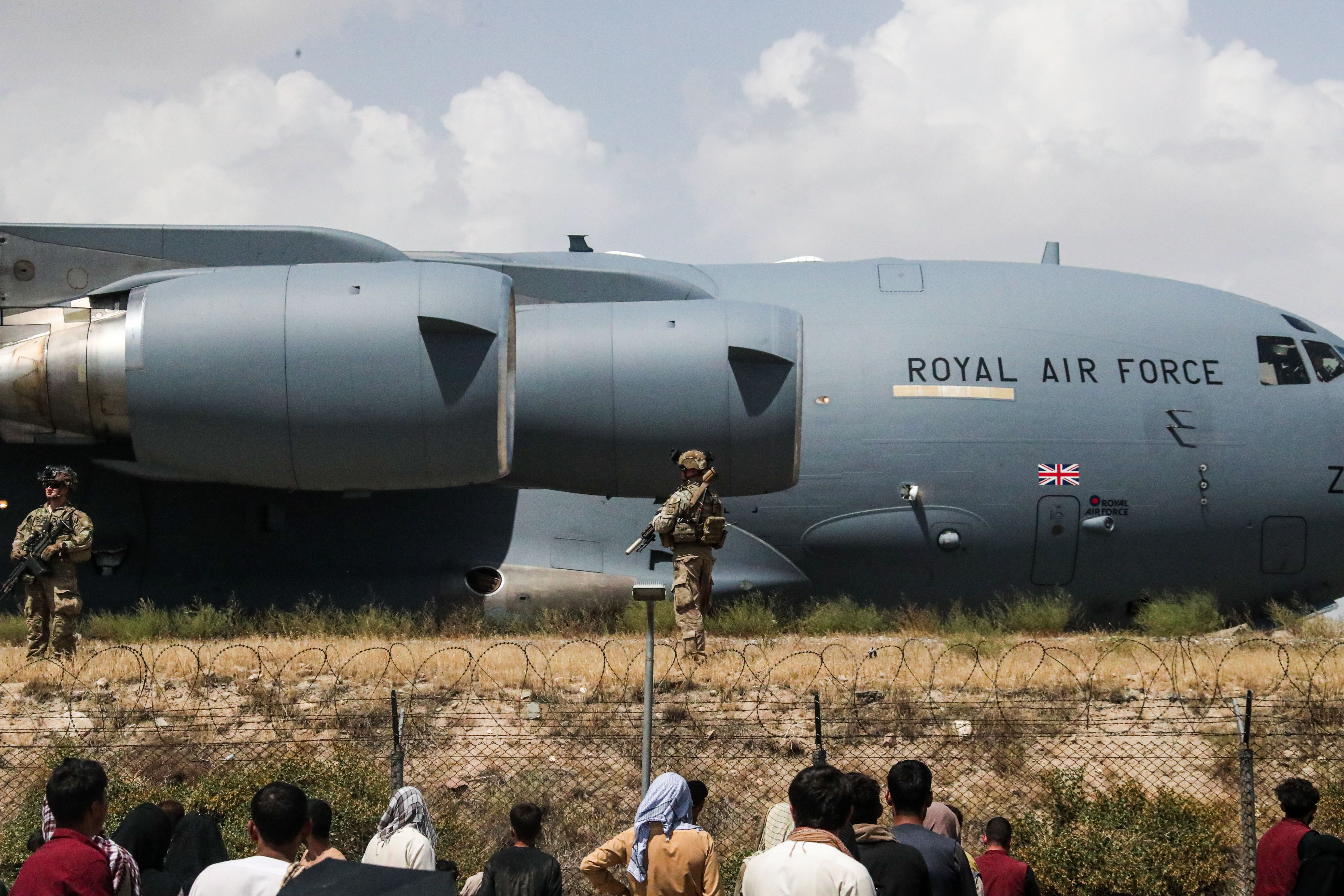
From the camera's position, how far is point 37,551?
11516 mm

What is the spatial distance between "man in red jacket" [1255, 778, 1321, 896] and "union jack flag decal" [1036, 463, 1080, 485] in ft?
23.8

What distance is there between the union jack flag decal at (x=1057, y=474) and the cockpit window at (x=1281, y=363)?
241cm

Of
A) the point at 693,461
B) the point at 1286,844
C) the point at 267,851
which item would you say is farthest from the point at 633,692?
the point at 267,851

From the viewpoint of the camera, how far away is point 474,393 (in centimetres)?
1183

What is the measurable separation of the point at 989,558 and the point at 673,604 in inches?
130

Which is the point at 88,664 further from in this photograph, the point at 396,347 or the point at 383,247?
the point at 383,247

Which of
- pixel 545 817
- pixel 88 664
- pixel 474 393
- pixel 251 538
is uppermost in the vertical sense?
pixel 474 393

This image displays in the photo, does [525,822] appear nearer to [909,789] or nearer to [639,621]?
[909,789]

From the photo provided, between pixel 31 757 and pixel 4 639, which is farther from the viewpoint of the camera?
pixel 4 639

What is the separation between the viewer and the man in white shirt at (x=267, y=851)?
4.75 metres

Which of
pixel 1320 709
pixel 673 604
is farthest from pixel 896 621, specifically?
pixel 1320 709

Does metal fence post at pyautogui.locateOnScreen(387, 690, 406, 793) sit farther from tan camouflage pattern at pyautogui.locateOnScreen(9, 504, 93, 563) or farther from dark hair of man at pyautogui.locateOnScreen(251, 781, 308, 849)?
tan camouflage pattern at pyautogui.locateOnScreen(9, 504, 93, 563)

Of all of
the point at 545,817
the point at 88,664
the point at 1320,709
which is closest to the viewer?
the point at 545,817

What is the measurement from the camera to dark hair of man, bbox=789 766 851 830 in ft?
16.4
